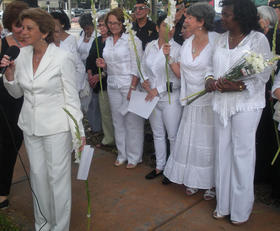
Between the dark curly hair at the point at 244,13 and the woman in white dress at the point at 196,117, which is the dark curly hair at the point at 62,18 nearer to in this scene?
the woman in white dress at the point at 196,117

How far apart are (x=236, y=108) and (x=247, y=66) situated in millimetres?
446

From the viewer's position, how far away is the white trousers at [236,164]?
134 inches

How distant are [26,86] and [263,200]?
2.91 m

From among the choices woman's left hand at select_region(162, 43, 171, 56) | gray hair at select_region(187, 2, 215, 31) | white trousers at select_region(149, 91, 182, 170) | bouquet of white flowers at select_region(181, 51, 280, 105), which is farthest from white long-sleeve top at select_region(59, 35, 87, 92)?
bouquet of white flowers at select_region(181, 51, 280, 105)

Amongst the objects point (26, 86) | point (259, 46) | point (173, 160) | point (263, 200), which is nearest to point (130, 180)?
point (173, 160)

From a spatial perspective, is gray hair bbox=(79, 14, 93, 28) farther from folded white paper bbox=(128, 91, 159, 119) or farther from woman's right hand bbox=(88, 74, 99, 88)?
folded white paper bbox=(128, 91, 159, 119)

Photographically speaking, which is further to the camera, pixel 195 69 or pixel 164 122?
pixel 164 122

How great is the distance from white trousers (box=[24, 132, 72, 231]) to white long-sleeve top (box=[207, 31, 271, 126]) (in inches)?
60.5

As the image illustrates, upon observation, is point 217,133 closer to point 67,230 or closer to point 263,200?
point 263,200

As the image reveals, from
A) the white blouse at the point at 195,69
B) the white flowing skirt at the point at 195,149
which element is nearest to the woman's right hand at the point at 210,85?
the white blouse at the point at 195,69

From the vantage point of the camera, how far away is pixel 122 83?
4.79 m

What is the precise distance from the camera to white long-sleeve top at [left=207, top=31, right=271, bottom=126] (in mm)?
3289

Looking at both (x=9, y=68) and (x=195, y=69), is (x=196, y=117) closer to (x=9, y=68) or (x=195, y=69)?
(x=195, y=69)

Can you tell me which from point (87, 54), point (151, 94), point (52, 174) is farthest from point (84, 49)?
point (52, 174)
